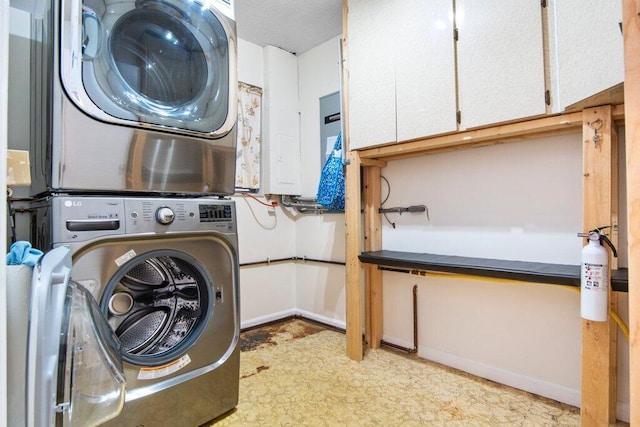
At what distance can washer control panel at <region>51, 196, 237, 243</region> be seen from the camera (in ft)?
3.92

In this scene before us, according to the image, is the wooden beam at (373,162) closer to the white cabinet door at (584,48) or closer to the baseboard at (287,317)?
the white cabinet door at (584,48)

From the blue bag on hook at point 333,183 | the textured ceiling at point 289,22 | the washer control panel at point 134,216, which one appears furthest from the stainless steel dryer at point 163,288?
the textured ceiling at point 289,22

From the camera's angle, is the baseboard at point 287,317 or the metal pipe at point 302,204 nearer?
the baseboard at point 287,317

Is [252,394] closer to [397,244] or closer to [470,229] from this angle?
[397,244]

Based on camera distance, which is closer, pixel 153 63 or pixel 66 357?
pixel 66 357

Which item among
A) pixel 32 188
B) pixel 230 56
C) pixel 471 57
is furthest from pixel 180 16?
pixel 471 57

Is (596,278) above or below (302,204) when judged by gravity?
below

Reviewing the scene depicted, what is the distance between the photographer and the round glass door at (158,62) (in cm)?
131

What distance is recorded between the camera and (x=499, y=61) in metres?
1.63

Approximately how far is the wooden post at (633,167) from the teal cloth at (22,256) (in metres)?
1.24

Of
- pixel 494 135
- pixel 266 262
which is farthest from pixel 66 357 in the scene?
pixel 266 262

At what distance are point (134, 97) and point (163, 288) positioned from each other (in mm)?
881

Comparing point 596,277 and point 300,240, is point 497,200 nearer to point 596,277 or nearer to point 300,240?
point 596,277

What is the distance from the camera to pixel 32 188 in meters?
1.45
